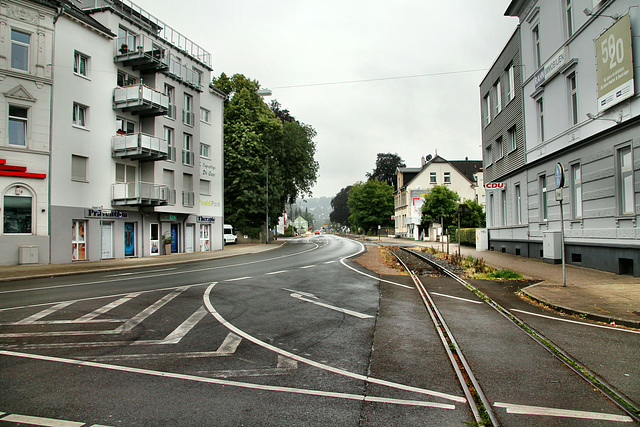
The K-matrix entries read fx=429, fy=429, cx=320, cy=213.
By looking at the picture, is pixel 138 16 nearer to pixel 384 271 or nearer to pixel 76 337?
pixel 384 271

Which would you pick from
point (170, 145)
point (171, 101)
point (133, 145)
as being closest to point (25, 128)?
point (133, 145)

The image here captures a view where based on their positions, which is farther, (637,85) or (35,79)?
(35,79)

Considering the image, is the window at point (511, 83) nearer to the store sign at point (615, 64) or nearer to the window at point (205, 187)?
the store sign at point (615, 64)

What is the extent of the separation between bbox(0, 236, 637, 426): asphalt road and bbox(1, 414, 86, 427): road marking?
0.02 m

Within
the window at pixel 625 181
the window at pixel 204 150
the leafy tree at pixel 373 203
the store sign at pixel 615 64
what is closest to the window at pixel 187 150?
the window at pixel 204 150

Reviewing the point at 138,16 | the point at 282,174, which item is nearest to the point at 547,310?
the point at 138,16

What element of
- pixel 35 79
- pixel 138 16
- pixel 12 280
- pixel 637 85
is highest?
pixel 138 16

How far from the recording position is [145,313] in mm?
7988

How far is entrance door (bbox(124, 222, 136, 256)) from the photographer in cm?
2620

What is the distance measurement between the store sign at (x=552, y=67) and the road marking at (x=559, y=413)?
16.3 meters

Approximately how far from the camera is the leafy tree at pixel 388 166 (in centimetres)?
9038

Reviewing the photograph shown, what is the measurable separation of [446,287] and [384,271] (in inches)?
179

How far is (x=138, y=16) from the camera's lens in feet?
97.3

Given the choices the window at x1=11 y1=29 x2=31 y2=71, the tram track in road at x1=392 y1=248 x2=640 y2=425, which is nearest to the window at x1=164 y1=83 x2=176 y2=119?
the window at x1=11 y1=29 x2=31 y2=71
